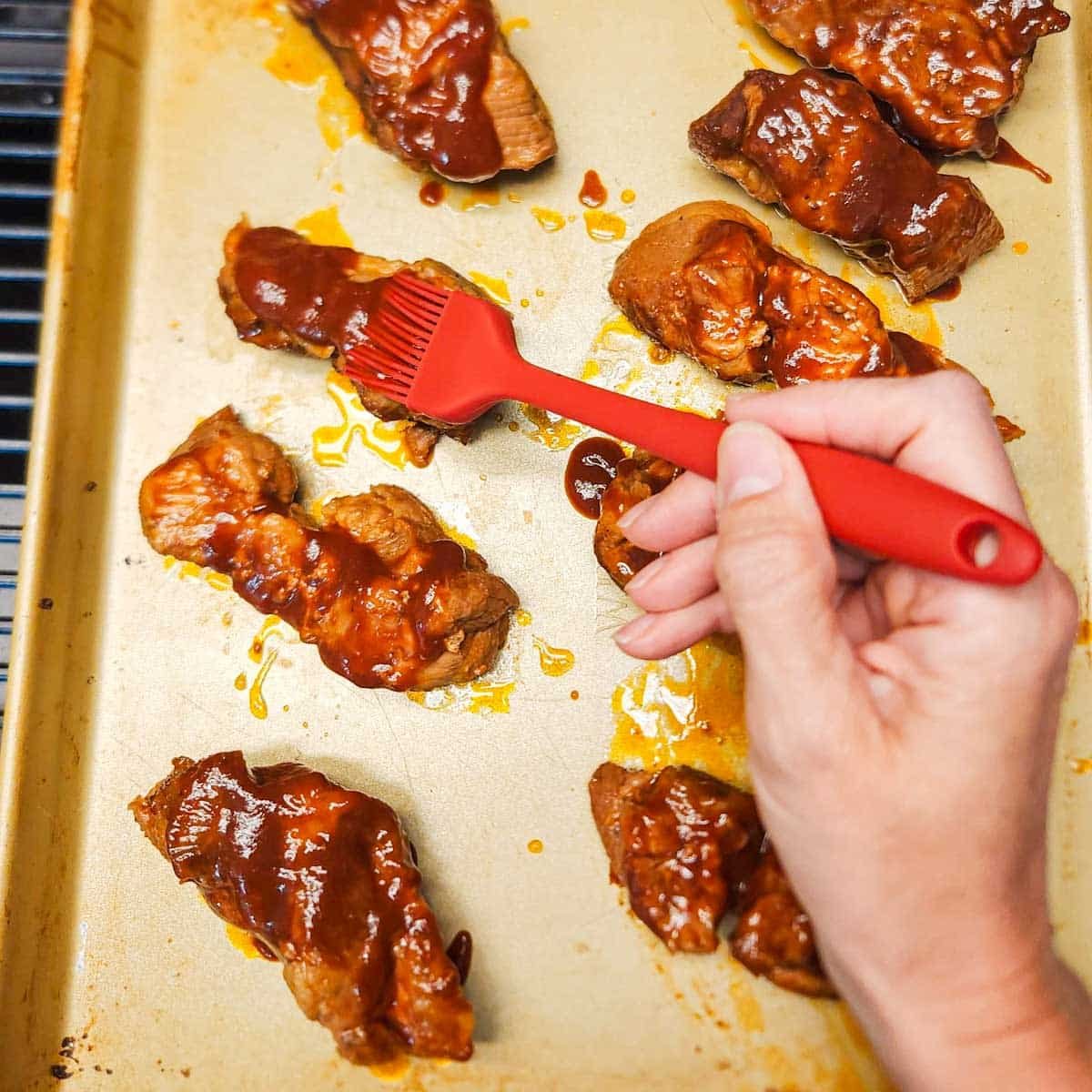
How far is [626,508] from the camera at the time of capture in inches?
130

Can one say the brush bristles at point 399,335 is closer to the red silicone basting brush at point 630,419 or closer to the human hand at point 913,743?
the red silicone basting brush at point 630,419

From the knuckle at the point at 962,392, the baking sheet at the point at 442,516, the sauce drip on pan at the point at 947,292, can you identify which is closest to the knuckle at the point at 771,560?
the knuckle at the point at 962,392

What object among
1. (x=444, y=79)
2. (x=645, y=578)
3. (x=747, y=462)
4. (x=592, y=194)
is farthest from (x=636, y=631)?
(x=444, y=79)

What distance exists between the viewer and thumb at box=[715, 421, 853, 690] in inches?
84.8

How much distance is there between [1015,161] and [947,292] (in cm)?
58

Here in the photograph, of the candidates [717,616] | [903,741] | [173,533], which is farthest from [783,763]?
[173,533]

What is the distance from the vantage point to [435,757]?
11.1 feet

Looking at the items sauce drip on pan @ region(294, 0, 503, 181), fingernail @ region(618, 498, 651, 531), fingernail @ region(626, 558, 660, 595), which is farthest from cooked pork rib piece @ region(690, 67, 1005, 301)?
fingernail @ region(626, 558, 660, 595)

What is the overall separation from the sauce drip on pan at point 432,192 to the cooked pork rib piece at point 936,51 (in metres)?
1.33

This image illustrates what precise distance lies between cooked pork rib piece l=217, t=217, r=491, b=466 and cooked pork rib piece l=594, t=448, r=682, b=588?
0.58 metres

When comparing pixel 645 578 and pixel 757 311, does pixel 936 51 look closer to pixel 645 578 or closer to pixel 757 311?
pixel 757 311

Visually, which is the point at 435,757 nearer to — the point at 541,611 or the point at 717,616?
the point at 541,611

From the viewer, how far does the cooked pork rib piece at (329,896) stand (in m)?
2.95

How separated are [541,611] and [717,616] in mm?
768
